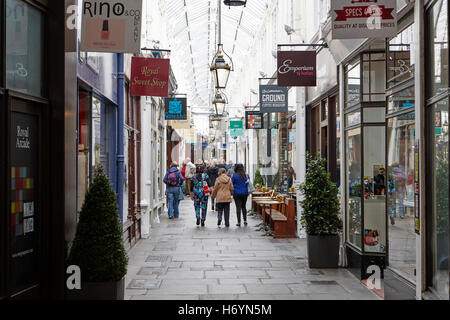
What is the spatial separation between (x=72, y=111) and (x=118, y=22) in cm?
116

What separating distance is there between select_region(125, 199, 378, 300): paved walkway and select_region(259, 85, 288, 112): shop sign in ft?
11.5

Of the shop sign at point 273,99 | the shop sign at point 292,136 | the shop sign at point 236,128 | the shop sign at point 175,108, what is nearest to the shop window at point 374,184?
the shop sign at point 273,99

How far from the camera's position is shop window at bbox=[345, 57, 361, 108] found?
954cm

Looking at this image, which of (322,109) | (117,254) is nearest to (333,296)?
Result: (117,254)

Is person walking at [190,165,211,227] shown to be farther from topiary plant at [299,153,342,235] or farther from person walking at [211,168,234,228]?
topiary plant at [299,153,342,235]

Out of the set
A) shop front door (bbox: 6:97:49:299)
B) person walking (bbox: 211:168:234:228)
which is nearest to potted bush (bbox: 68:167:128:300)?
shop front door (bbox: 6:97:49:299)

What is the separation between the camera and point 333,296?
25.1 feet

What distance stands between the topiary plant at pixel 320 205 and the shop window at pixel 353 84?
1.16m

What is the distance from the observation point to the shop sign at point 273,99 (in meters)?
15.7

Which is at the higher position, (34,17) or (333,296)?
(34,17)

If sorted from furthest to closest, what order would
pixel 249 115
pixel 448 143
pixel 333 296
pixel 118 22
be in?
pixel 249 115 < pixel 333 296 < pixel 118 22 < pixel 448 143

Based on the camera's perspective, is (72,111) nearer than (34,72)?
No

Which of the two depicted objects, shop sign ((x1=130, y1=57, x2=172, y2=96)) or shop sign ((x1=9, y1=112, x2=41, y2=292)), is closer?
shop sign ((x1=9, y1=112, x2=41, y2=292))
